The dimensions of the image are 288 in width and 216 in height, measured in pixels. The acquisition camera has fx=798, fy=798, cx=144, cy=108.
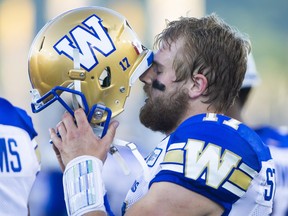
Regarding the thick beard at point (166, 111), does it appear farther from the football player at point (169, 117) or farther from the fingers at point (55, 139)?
the fingers at point (55, 139)

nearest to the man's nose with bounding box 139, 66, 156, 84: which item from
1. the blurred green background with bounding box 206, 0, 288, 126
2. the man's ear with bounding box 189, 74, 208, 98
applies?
the man's ear with bounding box 189, 74, 208, 98

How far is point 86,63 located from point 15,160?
952mm

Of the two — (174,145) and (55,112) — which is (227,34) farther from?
(55,112)

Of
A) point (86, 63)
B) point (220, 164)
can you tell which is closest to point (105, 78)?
point (86, 63)

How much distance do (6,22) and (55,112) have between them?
119 cm

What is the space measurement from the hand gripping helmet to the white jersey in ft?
2.60

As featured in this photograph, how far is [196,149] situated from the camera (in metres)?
2.39

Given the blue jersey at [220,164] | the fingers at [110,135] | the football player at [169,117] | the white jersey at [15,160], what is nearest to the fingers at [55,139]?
the football player at [169,117]

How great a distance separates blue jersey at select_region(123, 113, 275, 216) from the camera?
2361mm

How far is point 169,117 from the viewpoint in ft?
8.72

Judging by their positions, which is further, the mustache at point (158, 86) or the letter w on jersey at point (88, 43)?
the mustache at point (158, 86)

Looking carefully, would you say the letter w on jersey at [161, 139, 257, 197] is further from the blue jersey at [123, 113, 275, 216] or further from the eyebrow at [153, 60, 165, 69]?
the eyebrow at [153, 60, 165, 69]

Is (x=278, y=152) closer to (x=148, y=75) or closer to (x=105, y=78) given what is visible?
(x=148, y=75)

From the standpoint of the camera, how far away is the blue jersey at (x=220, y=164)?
7.75ft
